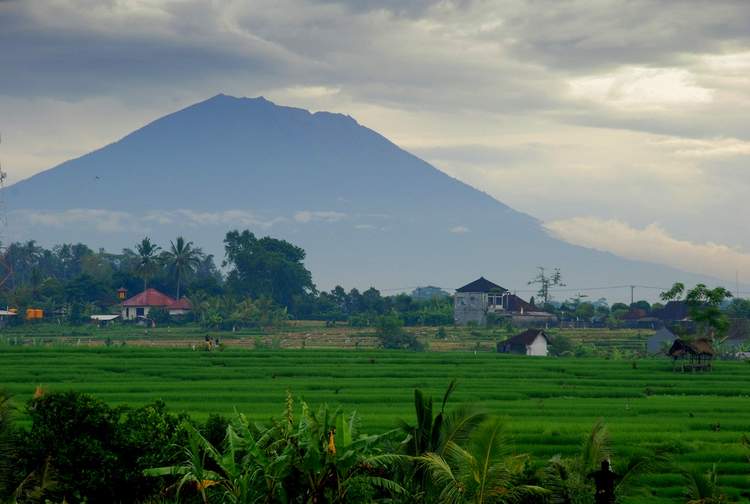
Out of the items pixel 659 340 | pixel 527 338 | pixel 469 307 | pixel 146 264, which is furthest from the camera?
pixel 146 264

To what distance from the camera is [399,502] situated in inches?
871

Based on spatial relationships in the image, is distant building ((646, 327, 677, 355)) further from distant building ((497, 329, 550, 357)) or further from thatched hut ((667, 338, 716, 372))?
thatched hut ((667, 338, 716, 372))

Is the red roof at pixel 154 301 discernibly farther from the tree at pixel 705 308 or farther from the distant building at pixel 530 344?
the tree at pixel 705 308

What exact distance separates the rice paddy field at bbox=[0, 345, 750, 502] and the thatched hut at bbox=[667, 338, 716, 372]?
1114mm

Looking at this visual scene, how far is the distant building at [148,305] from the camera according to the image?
137 meters

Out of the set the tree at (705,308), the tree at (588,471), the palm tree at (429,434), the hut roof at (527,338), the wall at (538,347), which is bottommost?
the tree at (588,471)

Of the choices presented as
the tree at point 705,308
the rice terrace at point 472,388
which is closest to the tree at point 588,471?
the rice terrace at point 472,388

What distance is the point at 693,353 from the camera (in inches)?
2586

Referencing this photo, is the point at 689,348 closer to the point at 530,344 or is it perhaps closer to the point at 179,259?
the point at 530,344

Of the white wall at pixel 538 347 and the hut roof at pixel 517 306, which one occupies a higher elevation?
the hut roof at pixel 517 306

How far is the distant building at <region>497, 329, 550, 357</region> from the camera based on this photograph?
300ft

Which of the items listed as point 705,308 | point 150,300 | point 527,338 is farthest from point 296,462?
point 150,300

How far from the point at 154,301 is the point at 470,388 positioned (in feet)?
300

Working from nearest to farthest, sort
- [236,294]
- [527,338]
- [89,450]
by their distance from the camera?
[89,450] < [527,338] < [236,294]
